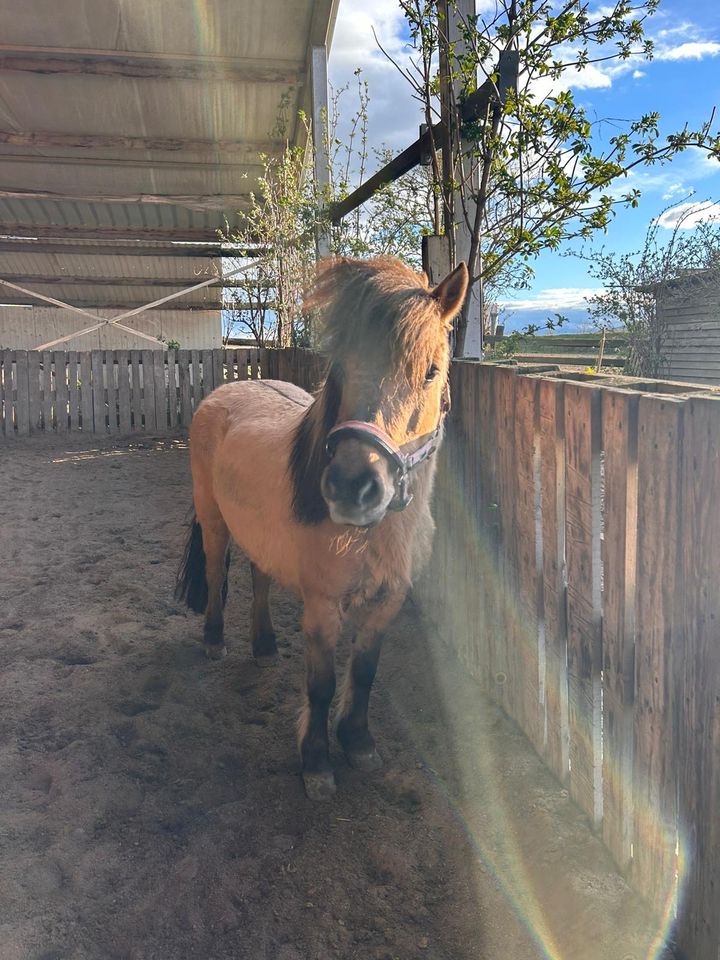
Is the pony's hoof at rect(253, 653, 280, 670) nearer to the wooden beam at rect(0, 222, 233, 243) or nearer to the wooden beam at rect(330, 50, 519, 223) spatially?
the wooden beam at rect(330, 50, 519, 223)

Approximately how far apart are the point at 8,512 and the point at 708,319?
12.8 m

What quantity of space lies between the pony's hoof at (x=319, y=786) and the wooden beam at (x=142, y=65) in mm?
10093

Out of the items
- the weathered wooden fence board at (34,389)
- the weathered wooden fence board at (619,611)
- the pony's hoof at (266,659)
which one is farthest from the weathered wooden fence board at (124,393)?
the weathered wooden fence board at (619,611)

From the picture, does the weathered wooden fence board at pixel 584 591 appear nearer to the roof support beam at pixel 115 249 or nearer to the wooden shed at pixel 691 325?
the wooden shed at pixel 691 325

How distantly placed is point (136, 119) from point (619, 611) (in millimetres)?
11965

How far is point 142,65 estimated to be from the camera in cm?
984

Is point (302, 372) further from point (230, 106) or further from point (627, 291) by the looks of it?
point (627, 291)

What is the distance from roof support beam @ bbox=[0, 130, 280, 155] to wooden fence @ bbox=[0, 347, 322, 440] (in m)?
3.50

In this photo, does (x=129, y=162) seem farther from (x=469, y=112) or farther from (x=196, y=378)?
(x=469, y=112)

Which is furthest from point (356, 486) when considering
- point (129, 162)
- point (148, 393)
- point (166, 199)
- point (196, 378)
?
point (129, 162)

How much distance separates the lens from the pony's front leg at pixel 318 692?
2.71m

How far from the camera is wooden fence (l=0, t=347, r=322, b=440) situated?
10.9m

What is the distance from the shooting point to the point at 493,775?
9.14 ft

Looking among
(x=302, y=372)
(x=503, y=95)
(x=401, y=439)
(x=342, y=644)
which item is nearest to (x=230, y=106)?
(x=302, y=372)
